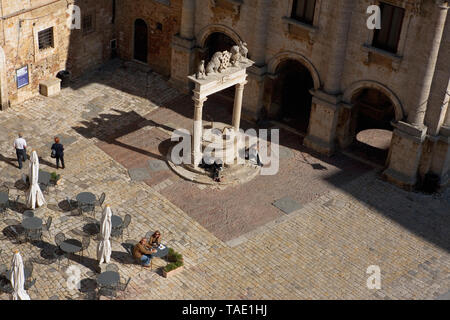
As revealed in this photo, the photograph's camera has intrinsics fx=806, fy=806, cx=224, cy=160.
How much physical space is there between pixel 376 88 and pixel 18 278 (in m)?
19.9

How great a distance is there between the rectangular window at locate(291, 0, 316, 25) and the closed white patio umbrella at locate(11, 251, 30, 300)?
64.3ft

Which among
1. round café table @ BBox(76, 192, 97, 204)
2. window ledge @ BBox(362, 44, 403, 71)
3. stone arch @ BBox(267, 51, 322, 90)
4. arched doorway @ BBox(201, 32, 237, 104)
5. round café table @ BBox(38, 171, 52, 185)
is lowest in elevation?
round café table @ BBox(76, 192, 97, 204)

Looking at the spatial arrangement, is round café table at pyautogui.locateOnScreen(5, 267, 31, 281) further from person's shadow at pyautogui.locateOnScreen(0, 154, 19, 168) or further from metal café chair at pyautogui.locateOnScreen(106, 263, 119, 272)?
person's shadow at pyautogui.locateOnScreen(0, 154, 19, 168)

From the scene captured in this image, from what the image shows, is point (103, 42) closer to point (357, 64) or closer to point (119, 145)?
point (119, 145)

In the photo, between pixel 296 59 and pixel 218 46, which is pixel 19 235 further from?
pixel 218 46

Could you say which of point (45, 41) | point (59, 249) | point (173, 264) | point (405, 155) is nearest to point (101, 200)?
point (59, 249)

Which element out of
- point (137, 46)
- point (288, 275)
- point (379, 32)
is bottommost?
point (288, 275)

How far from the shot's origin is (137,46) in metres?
49.6

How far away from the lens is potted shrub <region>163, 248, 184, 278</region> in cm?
3328

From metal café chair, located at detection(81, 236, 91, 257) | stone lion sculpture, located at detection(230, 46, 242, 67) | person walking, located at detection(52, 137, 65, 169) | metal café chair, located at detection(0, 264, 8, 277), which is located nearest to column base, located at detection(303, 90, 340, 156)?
stone lion sculpture, located at detection(230, 46, 242, 67)

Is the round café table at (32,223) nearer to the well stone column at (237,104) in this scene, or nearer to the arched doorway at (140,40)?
the well stone column at (237,104)

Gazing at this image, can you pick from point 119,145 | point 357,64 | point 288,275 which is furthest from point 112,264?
point 357,64

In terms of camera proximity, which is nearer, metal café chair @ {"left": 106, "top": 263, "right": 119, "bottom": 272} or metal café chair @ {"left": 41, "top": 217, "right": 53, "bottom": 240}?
metal café chair @ {"left": 106, "top": 263, "right": 119, "bottom": 272}

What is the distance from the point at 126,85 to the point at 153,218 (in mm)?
13105
